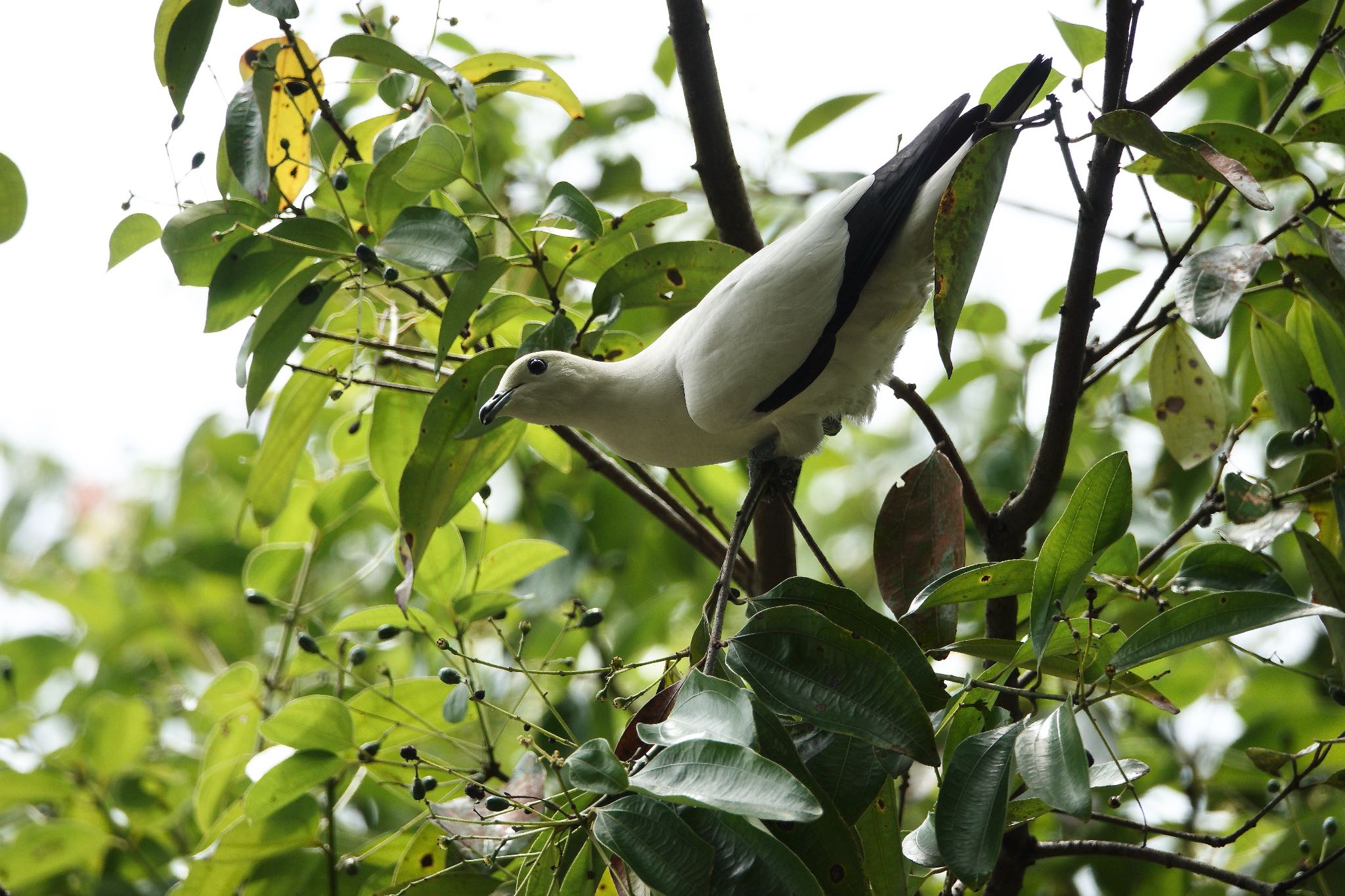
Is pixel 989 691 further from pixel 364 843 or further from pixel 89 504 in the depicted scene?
pixel 89 504

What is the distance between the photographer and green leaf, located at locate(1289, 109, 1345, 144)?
156 cm

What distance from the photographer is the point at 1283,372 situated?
5.89 feet

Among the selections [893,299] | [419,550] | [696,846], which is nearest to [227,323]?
[419,550]

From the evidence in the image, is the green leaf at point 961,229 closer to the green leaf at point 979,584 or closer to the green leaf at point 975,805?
the green leaf at point 979,584

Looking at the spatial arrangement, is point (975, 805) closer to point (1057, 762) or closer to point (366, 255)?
point (1057, 762)

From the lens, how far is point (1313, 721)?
2424 mm

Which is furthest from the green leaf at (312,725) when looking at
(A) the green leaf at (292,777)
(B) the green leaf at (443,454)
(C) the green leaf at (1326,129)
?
(C) the green leaf at (1326,129)

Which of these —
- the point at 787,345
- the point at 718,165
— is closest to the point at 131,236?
the point at 718,165

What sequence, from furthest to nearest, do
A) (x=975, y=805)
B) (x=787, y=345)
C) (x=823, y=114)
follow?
1. (x=823, y=114)
2. (x=787, y=345)
3. (x=975, y=805)

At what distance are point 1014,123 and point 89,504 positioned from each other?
3640mm

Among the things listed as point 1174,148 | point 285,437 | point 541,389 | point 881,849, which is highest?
point 1174,148

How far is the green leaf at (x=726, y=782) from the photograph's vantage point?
1.03 metres

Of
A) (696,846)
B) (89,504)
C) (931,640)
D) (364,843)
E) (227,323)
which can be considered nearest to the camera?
(696,846)

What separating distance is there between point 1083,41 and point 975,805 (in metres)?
1.17
